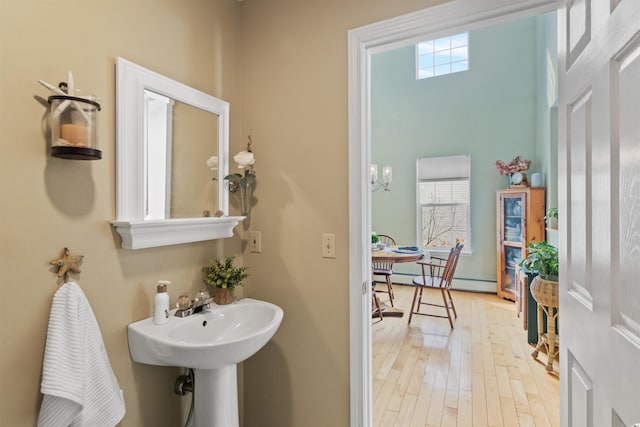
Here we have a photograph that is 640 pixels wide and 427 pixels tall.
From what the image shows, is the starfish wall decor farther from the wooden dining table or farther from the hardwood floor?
the wooden dining table

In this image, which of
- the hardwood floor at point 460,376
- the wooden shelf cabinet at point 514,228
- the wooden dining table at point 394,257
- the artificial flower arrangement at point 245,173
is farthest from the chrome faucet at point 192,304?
the wooden shelf cabinet at point 514,228

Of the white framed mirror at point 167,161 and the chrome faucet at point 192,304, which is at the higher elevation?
the white framed mirror at point 167,161

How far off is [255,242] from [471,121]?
4.40 m

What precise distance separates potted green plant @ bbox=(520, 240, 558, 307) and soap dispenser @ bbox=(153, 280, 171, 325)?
276 cm

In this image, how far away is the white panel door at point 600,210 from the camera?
667mm

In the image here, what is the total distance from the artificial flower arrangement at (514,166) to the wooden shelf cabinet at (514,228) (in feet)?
0.91

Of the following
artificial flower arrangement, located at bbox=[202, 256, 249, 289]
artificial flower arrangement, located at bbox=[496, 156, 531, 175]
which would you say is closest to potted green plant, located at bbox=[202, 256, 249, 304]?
artificial flower arrangement, located at bbox=[202, 256, 249, 289]

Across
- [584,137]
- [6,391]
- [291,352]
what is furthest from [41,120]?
[584,137]

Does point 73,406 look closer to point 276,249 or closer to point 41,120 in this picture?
point 41,120

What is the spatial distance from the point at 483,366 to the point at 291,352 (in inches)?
74.1

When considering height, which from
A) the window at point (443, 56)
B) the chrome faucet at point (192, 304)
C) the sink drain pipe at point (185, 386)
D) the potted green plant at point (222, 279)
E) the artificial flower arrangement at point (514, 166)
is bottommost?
the sink drain pipe at point (185, 386)

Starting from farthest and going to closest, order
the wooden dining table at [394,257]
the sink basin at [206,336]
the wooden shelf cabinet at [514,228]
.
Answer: the wooden shelf cabinet at [514,228], the wooden dining table at [394,257], the sink basin at [206,336]

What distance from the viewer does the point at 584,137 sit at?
917 millimetres

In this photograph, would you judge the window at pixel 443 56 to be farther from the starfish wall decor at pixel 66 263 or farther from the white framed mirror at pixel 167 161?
the starfish wall decor at pixel 66 263
